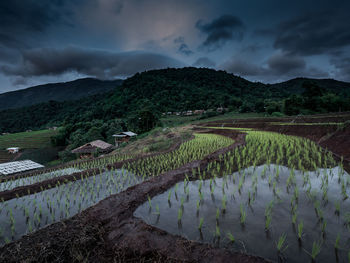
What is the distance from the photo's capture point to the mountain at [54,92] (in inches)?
6396

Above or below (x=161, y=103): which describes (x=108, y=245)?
below

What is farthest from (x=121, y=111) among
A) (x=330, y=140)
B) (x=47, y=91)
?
(x=47, y=91)

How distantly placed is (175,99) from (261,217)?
73121mm

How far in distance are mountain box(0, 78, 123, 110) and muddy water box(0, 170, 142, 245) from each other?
170m

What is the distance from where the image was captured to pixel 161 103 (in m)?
70.1

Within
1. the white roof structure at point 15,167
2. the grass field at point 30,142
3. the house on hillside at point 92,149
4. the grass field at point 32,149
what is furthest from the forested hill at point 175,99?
the white roof structure at point 15,167

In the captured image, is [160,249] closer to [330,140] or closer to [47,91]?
[330,140]

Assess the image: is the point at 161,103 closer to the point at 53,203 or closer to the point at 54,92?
the point at 53,203

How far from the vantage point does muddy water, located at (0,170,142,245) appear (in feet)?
10.5

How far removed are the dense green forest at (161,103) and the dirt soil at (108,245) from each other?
106 feet

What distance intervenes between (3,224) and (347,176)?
7.93m

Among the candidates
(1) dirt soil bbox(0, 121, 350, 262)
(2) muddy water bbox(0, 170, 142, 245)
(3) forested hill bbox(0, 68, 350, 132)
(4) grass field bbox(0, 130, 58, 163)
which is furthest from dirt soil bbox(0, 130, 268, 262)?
(4) grass field bbox(0, 130, 58, 163)

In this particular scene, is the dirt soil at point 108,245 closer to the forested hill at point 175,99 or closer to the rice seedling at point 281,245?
the rice seedling at point 281,245

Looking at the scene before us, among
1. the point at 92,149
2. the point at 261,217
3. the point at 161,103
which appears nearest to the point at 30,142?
the point at 92,149
